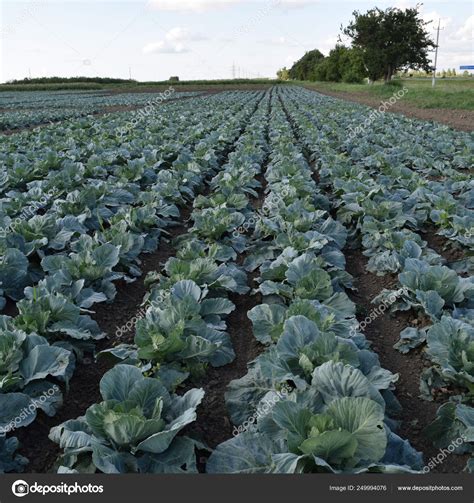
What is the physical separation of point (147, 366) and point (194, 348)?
0.34 meters

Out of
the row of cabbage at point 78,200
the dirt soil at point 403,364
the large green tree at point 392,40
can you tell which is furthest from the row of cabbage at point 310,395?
the large green tree at point 392,40

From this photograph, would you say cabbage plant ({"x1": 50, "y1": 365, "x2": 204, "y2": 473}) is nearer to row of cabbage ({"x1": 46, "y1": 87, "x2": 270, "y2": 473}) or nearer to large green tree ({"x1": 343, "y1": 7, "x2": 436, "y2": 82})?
row of cabbage ({"x1": 46, "y1": 87, "x2": 270, "y2": 473})

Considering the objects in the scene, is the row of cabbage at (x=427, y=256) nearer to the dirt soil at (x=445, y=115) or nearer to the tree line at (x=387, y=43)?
the dirt soil at (x=445, y=115)

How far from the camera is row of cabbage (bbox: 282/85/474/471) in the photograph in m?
2.93

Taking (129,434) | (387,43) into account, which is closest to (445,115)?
(129,434)

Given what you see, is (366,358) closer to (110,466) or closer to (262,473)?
(262,473)

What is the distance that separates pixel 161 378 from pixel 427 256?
282 cm

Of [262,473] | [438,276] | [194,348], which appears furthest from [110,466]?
[438,276]

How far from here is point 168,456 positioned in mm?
2439

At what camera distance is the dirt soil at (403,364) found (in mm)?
2778

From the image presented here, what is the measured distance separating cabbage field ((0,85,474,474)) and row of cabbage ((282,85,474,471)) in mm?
15

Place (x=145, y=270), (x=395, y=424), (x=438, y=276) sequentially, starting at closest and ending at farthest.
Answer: (x=395, y=424), (x=438, y=276), (x=145, y=270)

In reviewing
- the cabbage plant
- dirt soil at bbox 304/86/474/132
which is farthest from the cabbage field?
dirt soil at bbox 304/86/474/132

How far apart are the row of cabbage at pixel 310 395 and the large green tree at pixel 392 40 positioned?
191 feet
